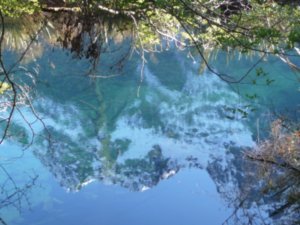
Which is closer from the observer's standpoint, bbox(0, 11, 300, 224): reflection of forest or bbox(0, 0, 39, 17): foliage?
bbox(0, 0, 39, 17): foliage

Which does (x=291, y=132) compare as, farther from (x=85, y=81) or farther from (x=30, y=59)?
(x=85, y=81)

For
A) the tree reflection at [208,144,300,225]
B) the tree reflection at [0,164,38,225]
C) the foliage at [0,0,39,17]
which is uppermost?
the foliage at [0,0,39,17]

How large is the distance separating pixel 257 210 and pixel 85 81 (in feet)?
23.8

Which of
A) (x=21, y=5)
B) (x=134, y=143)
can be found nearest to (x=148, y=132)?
(x=134, y=143)

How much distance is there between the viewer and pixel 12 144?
26.4 ft

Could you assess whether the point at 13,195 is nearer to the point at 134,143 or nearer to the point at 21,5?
the point at 21,5

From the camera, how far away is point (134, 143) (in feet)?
33.1

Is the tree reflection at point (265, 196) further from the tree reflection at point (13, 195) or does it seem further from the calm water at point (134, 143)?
the tree reflection at point (13, 195)

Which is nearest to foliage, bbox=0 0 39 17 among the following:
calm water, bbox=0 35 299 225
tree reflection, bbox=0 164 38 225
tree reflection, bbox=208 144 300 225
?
calm water, bbox=0 35 299 225

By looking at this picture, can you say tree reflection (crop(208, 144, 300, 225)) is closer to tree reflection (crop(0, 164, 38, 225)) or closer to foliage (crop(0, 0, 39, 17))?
tree reflection (crop(0, 164, 38, 225))

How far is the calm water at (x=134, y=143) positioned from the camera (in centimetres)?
621

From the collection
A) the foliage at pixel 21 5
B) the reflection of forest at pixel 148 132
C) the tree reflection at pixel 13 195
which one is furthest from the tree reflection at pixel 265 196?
the foliage at pixel 21 5

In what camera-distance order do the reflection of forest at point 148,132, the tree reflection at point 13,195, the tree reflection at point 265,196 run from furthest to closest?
the reflection of forest at point 148,132, the tree reflection at point 13,195, the tree reflection at point 265,196

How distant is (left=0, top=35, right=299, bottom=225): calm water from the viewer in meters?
6.21
